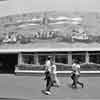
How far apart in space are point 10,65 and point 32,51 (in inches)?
179

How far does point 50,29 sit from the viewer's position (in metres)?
23.5

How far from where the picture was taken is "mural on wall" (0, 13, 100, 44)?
75.6 feet

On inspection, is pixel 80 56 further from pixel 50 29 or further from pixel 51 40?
pixel 50 29

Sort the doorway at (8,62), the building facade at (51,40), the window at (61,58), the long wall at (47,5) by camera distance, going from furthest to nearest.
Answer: the doorway at (8,62), the long wall at (47,5), the window at (61,58), the building facade at (51,40)

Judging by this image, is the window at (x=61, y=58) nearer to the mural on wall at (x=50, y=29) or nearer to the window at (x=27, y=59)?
the mural on wall at (x=50, y=29)

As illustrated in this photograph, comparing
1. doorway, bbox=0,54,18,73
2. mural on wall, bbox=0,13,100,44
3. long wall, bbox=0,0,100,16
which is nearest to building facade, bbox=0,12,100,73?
mural on wall, bbox=0,13,100,44

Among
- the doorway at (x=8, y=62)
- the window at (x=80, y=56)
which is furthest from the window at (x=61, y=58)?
the doorway at (x=8, y=62)

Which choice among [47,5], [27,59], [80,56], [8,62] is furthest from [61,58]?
[8,62]

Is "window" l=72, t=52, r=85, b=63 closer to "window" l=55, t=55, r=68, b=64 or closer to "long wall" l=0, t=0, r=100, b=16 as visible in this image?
"window" l=55, t=55, r=68, b=64

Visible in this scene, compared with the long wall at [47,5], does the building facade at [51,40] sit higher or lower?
lower

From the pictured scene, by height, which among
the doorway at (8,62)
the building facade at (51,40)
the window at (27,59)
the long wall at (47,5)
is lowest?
the doorway at (8,62)

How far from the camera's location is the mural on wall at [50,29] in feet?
75.6

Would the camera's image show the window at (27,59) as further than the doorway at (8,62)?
No

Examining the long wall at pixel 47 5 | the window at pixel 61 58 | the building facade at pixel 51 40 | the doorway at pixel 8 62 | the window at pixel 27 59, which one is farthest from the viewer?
the doorway at pixel 8 62
